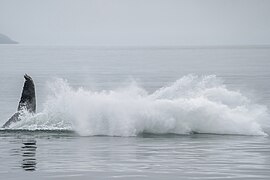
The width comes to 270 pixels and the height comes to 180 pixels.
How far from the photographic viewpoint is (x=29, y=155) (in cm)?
2552

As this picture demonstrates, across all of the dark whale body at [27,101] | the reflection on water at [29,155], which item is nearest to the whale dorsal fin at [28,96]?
the dark whale body at [27,101]

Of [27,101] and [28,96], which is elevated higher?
[28,96]

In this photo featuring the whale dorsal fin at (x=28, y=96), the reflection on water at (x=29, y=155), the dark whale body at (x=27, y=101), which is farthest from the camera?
the dark whale body at (x=27, y=101)

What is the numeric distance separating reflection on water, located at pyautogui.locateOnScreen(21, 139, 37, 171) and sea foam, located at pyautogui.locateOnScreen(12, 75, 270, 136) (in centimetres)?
372

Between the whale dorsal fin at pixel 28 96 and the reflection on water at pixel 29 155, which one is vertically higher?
the whale dorsal fin at pixel 28 96

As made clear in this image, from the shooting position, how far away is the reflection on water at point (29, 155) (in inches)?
898

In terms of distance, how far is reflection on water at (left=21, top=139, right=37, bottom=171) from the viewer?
2280 cm

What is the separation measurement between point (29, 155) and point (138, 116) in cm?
855

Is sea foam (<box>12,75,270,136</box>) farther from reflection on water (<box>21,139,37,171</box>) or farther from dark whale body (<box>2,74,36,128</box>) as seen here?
reflection on water (<box>21,139,37,171</box>)

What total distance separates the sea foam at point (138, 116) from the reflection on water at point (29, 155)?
12.2 feet

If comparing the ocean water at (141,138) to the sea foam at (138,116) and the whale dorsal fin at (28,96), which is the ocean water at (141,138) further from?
the whale dorsal fin at (28,96)

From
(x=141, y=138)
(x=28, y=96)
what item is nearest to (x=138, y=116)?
(x=141, y=138)

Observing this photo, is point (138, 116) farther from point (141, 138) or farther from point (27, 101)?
point (27, 101)

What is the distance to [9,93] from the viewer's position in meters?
63.7
